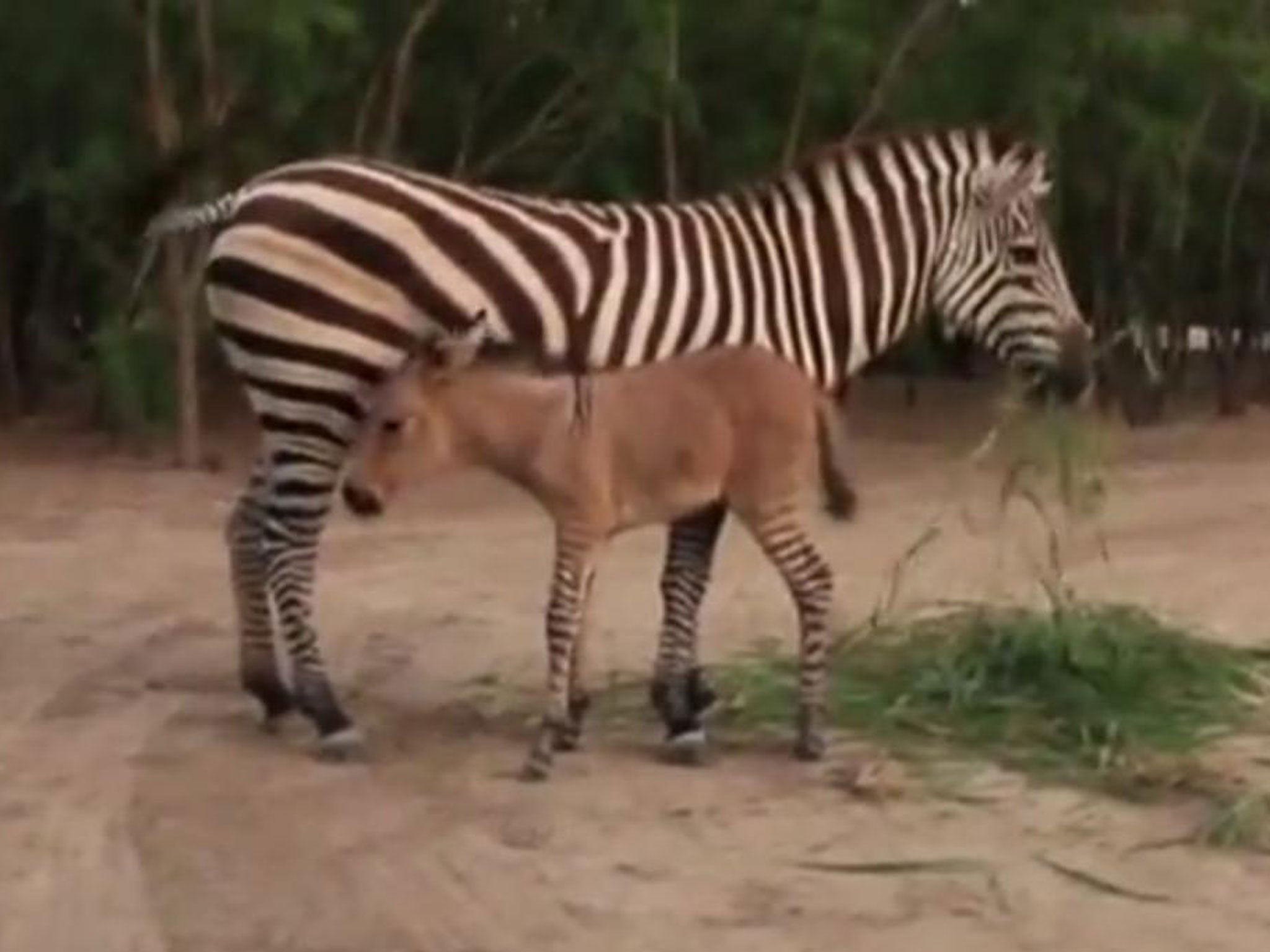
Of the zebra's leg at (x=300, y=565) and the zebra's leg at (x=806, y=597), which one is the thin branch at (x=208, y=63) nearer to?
the zebra's leg at (x=300, y=565)

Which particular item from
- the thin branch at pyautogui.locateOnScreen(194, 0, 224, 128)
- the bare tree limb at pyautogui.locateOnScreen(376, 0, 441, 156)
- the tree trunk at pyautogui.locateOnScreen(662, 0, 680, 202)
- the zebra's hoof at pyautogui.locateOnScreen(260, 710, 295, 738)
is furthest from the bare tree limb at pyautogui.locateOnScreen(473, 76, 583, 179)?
the zebra's hoof at pyautogui.locateOnScreen(260, 710, 295, 738)

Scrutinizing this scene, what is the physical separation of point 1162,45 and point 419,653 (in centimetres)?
987

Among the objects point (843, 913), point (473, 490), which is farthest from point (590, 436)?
point (473, 490)

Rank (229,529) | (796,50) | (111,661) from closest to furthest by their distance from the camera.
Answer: (229,529) < (111,661) < (796,50)

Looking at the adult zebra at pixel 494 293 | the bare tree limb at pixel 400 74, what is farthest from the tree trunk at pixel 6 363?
the adult zebra at pixel 494 293

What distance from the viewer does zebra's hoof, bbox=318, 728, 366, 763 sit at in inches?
335

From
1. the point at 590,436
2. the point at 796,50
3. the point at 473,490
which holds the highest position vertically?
the point at 796,50

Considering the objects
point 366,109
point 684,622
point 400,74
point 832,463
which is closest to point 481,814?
point 684,622

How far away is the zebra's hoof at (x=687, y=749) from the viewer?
846 centimetres

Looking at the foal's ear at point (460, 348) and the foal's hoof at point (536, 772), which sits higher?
the foal's ear at point (460, 348)

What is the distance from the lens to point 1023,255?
32.5 ft

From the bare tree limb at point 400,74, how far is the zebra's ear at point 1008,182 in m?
8.01

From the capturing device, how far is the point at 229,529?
934 centimetres

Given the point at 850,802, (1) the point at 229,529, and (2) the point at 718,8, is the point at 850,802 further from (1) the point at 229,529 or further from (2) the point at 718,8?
(2) the point at 718,8
